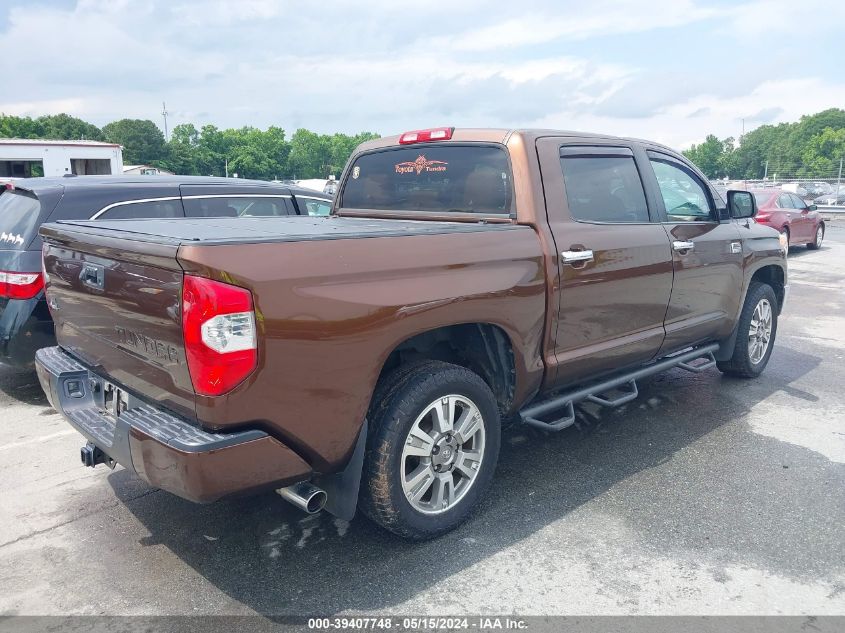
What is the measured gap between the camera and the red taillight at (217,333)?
2.42 metres

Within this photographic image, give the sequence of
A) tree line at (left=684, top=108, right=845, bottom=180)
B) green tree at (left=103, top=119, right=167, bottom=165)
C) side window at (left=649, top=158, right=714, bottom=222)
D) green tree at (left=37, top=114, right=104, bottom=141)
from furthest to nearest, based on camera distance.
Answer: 1. green tree at (left=103, top=119, right=167, bottom=165)
2. green tree at (left=37, top=114, right=104, bottom=141)
3. tree line at (left=684, top=108, right=845, bottom=180)
4. side window at (left=649, top=158, right=714, bottom=222)

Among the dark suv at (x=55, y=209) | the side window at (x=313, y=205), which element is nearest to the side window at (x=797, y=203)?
the side window at (x=313, y=205)

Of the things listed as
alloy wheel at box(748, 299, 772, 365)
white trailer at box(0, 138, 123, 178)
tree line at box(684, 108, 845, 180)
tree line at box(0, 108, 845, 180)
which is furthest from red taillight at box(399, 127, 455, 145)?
tree line at box(684, 108, 845, 180)

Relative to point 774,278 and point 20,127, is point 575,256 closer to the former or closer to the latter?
point 774,278

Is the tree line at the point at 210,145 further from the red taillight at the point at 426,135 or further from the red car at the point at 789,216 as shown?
the red taillight at the point at 426,135

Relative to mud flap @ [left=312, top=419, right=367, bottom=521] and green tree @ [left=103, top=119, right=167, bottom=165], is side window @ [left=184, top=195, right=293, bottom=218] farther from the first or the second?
green tree @ [left=103, top=119, right=167, bottom=165]

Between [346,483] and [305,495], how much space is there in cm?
19

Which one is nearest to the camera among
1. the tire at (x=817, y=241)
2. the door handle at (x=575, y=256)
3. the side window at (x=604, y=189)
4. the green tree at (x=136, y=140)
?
the door handle at (x=575, y=256)

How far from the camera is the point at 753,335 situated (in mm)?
5730

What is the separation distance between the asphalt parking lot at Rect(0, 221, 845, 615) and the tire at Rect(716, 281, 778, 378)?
97 cm

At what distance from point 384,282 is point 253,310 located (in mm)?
596

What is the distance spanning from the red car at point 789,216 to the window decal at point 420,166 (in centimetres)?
1169

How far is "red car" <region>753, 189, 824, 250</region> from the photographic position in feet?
47.3

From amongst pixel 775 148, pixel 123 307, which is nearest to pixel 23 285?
pixel 123 307
